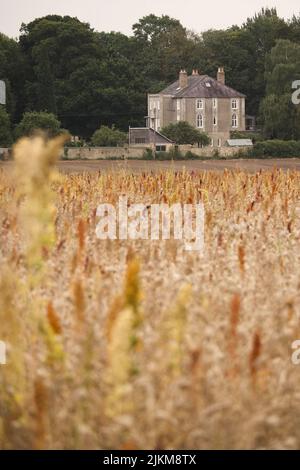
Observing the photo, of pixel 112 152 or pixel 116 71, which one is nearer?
pixel 112 152

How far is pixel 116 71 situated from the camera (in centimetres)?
8594

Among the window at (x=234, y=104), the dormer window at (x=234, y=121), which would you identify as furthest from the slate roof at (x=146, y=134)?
the dormer window at (x=234, y=121)

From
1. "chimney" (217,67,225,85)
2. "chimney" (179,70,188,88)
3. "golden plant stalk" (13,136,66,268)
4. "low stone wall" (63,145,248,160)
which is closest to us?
"golden plant stalk" (13,136,66,268)

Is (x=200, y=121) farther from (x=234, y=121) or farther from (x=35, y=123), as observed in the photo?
(x=35, y=123)

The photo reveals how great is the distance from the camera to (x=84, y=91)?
267 feet

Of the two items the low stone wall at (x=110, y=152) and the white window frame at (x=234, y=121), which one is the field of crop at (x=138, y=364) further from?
the white window frame at (x=234, y=121)

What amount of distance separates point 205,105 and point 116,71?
41.2 feet

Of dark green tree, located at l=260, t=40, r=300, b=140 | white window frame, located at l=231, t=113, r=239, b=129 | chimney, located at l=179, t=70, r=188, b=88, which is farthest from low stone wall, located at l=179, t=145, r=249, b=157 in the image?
white window frame, located at l=231, t=113, r=239, b=129

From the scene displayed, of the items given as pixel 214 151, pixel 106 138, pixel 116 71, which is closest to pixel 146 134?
pixel 116 71

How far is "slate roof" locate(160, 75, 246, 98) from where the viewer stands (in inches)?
3684

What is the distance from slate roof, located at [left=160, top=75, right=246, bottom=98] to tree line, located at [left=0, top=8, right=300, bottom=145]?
2531 millimetres

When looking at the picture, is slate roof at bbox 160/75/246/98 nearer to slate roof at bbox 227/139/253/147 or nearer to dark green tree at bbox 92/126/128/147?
slate roof at bbox 227/139/253/147

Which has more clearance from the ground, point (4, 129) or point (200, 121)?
point (4, 129)
